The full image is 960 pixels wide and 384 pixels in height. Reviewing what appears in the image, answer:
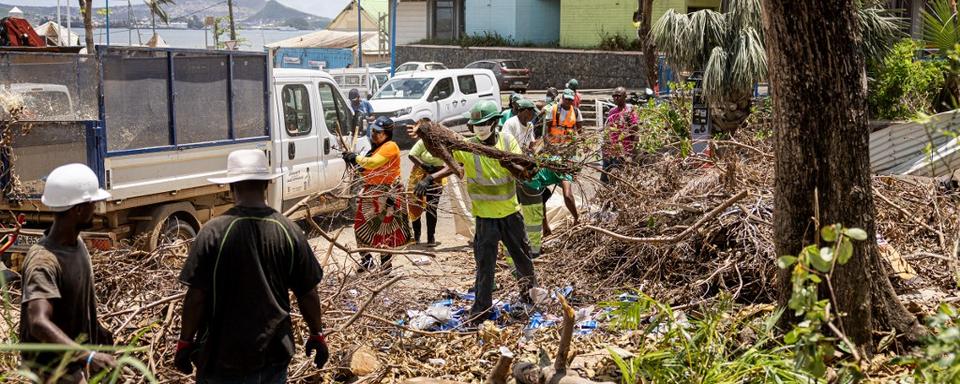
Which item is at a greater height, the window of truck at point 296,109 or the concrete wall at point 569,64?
the concrete wall at point 569,64

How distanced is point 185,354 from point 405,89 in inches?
A: 724

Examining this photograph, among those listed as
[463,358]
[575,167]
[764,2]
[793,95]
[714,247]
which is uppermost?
[764,2]

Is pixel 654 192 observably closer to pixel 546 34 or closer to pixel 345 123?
pixel 345 123

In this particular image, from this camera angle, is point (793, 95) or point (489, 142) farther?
point (489, 142)

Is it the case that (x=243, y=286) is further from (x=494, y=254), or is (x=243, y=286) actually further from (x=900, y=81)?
(x=900, y=81)

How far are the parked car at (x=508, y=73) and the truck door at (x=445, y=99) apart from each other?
10.2m

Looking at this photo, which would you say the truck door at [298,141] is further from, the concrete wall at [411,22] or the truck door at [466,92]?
the concrete wall at [411,22]

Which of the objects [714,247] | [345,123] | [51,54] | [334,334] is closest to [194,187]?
[51,54]

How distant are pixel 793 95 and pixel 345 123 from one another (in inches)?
301

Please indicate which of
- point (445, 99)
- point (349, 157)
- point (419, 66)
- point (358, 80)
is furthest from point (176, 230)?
point (419, 66)

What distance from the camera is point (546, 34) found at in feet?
131

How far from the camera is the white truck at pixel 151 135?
8273 mm

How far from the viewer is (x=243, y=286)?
13.5 ft

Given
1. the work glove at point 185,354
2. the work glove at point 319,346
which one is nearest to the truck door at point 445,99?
the work glove at point 319,346
